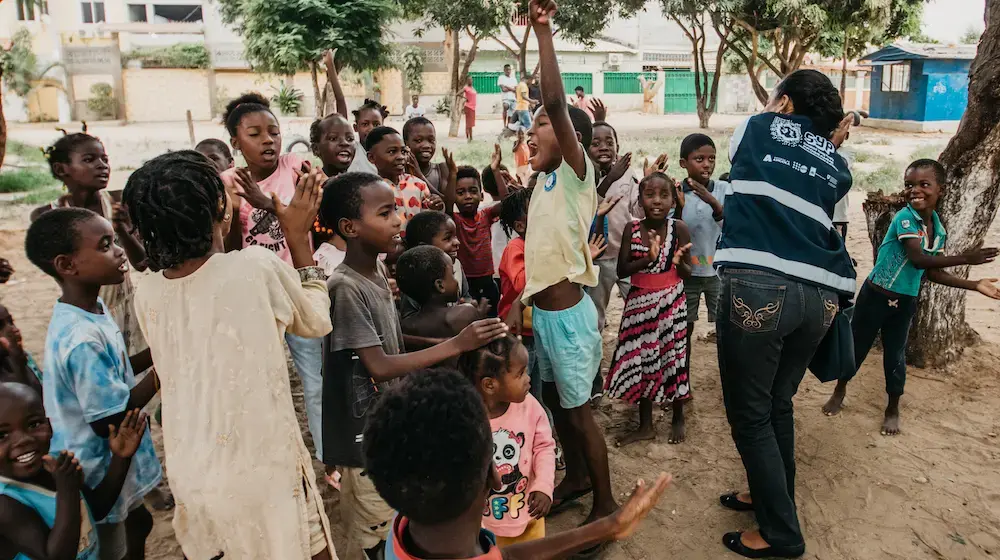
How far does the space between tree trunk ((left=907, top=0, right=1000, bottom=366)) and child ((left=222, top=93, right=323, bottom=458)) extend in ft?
12.5

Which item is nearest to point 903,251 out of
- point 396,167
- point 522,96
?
point 396,167

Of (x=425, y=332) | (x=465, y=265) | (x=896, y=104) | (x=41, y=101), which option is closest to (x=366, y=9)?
(x=465, y=265)

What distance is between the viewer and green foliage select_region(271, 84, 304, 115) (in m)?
27.0

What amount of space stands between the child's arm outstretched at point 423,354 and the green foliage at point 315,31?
39.0 ft

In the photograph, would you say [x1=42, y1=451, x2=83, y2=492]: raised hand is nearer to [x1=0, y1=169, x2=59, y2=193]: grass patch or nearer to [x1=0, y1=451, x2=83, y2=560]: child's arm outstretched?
[x1=0, y1=451, x2=83, y2=560]: child's arm outstretched

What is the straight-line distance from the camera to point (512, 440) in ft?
7.62

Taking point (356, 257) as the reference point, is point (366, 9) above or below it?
above

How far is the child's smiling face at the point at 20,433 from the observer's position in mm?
1894

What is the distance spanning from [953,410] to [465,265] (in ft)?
9.55

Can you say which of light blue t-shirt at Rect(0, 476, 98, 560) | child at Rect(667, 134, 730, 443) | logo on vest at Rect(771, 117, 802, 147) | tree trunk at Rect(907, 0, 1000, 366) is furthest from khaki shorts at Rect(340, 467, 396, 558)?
tree trunk at Rect(907, 0, 1000, 366)

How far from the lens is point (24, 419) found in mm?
1922

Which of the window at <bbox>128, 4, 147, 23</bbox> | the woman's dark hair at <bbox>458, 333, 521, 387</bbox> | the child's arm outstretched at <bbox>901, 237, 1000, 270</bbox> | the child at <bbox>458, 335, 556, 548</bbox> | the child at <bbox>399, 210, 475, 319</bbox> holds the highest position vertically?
the window at <bbox>128, 4, 147, 23</bbox>

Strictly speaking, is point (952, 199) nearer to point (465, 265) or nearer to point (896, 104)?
point (465, 265)

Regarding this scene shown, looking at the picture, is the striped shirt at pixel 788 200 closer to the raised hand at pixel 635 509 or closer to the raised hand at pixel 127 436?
the raised hand at pixel 635 509
